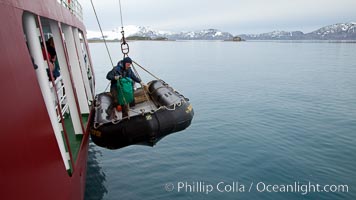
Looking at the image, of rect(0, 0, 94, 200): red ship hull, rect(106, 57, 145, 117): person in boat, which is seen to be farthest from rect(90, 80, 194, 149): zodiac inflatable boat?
rect(0, 0, 94, 200): red ship hull

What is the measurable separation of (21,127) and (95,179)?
624 cm

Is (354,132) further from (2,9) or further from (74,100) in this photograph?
(2,9)

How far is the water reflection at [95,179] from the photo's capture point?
7945mm

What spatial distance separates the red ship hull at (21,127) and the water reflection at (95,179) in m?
4.25

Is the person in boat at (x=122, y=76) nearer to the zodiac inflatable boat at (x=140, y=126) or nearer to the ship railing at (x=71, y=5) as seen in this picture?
the zodiac inflatable boat at (x=140, y=126)

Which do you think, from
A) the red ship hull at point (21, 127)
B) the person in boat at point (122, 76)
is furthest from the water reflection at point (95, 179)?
the red ship hull at point (21, 127)

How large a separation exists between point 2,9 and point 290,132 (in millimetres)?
11939

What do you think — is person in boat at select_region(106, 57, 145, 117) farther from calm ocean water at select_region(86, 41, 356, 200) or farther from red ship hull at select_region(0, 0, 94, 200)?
red ship hull at select_region(0, 0, 94, 200)

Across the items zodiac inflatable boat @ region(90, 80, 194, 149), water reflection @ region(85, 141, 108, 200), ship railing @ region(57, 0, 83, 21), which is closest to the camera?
zodiac inflatable boat @ region(90, 80, 194, 149)

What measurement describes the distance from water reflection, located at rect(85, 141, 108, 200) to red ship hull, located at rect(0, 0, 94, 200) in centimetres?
425

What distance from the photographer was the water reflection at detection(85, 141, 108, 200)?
7945 mm

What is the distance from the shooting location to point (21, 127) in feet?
9.69

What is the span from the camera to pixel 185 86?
2447cm

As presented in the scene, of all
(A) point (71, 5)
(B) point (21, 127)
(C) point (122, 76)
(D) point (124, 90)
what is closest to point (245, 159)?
(D) point (124, 90)
